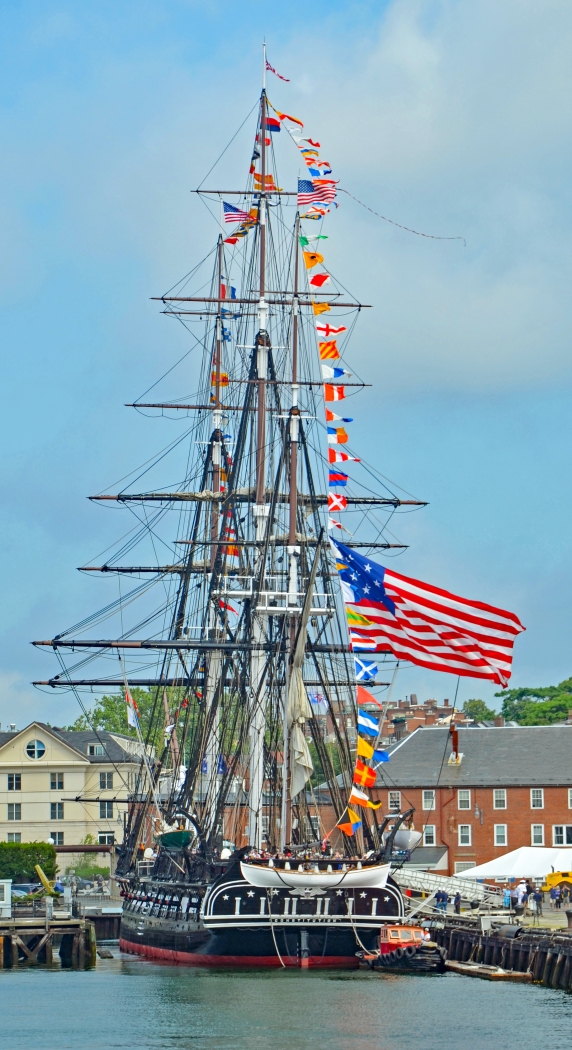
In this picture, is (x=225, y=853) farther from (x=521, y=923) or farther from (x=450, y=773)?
(x=450, y=773)

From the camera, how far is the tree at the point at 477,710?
548 feet

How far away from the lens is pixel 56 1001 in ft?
153

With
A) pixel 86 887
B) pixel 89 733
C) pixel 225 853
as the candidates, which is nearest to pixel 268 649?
pixel 225 853

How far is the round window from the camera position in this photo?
10475 cm

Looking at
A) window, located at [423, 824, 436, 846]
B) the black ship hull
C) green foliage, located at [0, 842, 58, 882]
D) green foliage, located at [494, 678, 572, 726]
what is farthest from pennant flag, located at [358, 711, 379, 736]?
green foliage, located at [494, 678, 572, 726]

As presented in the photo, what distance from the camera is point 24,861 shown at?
88.9 m

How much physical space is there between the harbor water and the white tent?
12.7 meters

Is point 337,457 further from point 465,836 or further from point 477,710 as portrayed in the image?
point 477,710

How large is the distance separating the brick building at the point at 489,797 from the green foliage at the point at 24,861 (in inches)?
710

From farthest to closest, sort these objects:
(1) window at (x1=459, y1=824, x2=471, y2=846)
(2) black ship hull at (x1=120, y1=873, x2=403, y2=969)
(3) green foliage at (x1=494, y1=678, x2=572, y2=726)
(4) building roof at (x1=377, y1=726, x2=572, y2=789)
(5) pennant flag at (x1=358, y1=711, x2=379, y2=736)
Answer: (3) green foliage at (x1=494, y1=678, x2=572, y2=726), (4) building roof at (x1=377, y1=726, x2=572, y2=789), (1) window at (x1=459, y1=824, x2=471, y2=846), (2) black ship hull at (x1=120, y1=873, x2=403, y2=969), (5) pennant flag at (x1=358, y1=711, x2=379, y2=736)

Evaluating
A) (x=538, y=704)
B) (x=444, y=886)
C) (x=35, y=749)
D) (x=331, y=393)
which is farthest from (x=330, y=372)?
(x=538, y=704)

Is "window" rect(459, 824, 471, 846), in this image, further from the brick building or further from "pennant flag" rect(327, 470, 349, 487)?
"pennant flag" rect(327, 470, 349, 487)

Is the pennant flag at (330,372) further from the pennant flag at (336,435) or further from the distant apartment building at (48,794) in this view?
the distant apartment building at (48,794)

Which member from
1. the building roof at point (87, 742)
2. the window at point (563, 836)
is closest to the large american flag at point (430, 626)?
the window at point (563, 836)
